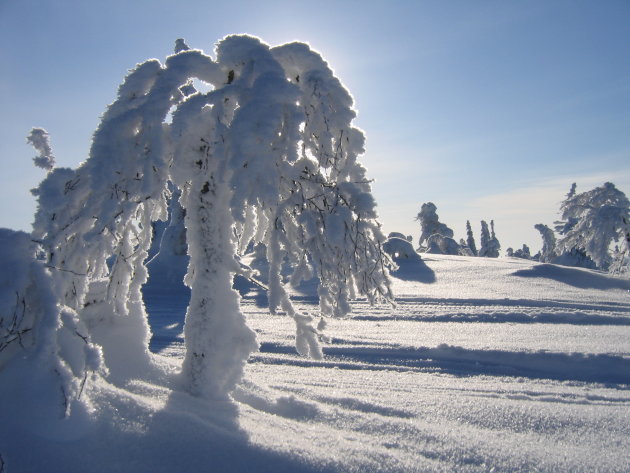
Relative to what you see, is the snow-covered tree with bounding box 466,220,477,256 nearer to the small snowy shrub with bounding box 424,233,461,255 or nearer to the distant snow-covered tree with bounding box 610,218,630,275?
the small snowy shrub with bounding box 424,233,461,255

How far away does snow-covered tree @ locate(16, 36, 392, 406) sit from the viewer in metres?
3.36

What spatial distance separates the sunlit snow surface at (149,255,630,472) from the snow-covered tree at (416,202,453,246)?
74.3ft

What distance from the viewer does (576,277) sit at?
50.3 feet

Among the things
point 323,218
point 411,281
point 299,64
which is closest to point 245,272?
point 323,218

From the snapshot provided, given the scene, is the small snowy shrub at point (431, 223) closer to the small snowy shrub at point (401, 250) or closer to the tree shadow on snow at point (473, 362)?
the small snowy shrub at point (401, 250)

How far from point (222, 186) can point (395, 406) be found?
10.1 ft

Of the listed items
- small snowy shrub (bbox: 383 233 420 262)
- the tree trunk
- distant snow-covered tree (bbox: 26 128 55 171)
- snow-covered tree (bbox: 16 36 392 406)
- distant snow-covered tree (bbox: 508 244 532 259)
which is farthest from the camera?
distant snow-covered tree (bbox: 508 244 532 259)

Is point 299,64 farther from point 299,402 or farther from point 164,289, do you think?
point 164,289

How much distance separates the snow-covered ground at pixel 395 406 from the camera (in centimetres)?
265

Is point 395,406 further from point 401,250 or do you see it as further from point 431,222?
point 431,222

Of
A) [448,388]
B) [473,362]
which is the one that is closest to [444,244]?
[473,362]

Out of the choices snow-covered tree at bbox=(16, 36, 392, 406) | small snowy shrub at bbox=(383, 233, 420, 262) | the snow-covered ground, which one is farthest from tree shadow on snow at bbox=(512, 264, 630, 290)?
snow-covered tree at bbox=(16, 36, 392, 406)

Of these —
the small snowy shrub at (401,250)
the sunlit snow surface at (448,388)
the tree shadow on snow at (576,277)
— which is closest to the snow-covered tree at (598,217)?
the tree shadow on snow at (576,277)

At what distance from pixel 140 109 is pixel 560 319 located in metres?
10.1
